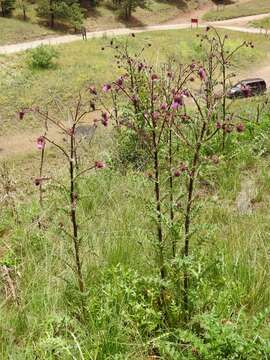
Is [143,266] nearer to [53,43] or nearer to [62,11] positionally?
[53,43]

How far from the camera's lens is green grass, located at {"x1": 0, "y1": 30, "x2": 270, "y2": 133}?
2448cm

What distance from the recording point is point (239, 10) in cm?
4834

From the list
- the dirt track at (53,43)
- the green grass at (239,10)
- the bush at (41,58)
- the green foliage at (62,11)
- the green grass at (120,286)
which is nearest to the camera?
the green grass at (120,286)

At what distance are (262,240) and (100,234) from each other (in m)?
1.34

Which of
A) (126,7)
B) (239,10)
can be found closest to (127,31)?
(126,7)

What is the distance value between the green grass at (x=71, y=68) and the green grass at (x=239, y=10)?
1145 cm

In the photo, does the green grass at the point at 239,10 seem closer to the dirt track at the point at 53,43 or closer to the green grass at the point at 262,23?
the dirt track at the point at 53,43

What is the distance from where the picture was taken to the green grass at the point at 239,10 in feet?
153

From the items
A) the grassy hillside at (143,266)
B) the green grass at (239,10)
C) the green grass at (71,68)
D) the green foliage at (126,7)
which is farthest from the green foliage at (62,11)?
the grassy hillside at (143,266)

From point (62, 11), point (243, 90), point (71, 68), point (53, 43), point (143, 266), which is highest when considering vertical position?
point (62, 11)

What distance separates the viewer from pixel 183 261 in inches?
117

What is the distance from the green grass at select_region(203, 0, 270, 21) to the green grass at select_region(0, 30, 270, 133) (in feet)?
37.6

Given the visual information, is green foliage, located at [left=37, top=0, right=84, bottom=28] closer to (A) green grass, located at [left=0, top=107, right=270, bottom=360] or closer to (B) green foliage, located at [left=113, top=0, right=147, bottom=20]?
(B) green foliage, located at [left=113, top=0, right=147, bottom=20]

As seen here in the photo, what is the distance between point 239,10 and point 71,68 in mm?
26000
